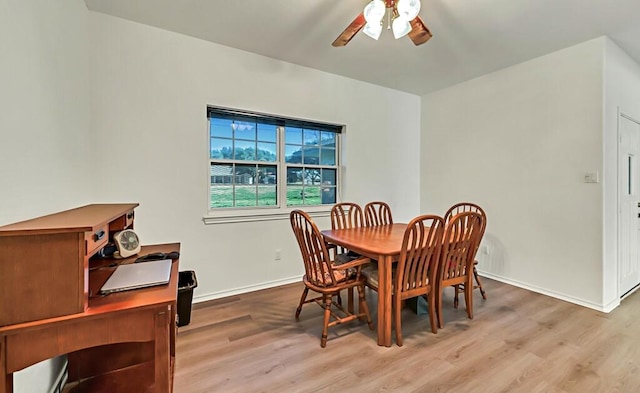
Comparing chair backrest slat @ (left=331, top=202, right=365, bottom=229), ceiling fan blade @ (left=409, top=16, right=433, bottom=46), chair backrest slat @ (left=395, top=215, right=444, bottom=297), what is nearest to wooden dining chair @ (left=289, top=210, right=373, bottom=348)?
chair backrest slat @ (left=395, top=215, right=444, bottom=297)

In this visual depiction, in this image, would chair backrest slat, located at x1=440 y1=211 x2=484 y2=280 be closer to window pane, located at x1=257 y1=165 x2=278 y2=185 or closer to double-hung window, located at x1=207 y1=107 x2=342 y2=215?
double-hung window, located at x1=207 y1=107 x2=342 y2=215

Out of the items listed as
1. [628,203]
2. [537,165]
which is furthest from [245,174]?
[628,203]

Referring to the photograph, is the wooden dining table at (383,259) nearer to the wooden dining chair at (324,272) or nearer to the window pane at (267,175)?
the wooden dining chair at (324,272)

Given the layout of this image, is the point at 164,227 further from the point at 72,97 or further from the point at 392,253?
the point at 392,253

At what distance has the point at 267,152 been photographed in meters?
3.27

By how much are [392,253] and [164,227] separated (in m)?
2.06

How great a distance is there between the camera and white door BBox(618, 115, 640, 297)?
2.83 meters

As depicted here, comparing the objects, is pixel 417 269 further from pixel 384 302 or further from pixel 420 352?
pixel 420 352

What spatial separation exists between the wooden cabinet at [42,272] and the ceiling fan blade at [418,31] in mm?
2193

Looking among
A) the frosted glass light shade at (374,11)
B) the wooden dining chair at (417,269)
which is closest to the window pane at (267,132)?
the frosted glass light shade at (374,11)

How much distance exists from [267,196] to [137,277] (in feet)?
6.72

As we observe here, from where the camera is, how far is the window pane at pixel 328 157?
3.71m

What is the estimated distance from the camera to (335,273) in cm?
222

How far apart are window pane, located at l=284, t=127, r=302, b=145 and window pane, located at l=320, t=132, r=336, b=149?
331 mm
